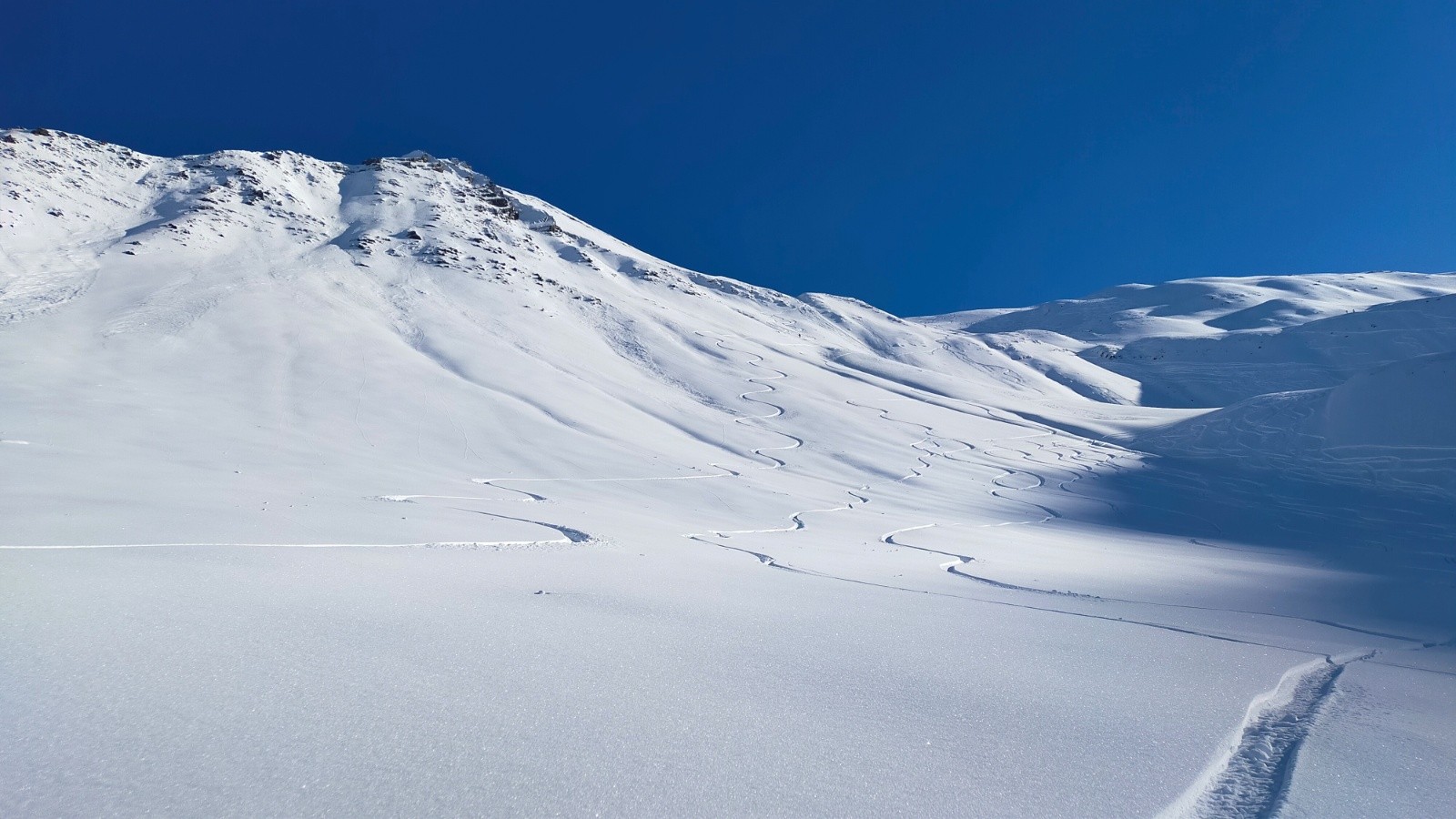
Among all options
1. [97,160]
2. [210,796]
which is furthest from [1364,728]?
[97,160]

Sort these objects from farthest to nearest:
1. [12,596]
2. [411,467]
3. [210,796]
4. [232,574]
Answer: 1. [411,467]
2. [232,574]
3. [12,596]
4. [210,796]

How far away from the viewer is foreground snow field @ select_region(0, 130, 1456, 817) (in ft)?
9.15

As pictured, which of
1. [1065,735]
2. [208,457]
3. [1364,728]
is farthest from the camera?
[208,457]

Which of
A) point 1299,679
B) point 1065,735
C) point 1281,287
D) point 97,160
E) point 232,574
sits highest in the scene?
point 1281,287

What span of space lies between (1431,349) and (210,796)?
291ft

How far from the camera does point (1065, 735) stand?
334cm

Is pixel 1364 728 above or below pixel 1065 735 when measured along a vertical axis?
above

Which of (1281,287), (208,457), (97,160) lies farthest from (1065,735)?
(1281,287)

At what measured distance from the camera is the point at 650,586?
6164 mm

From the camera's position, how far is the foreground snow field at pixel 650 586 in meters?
2.79

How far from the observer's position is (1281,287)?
140 meters

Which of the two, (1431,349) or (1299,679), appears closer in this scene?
(1299,679)

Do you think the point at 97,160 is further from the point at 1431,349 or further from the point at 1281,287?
the point at 1281,287

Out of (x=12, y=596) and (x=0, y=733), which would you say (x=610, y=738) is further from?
(x=12, y=596)
